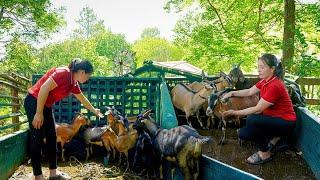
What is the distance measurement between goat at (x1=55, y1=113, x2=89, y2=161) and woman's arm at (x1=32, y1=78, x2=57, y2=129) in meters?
1.77

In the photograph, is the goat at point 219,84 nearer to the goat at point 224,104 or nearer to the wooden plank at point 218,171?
the goat at point 224,104

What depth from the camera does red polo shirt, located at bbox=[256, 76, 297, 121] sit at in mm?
5199

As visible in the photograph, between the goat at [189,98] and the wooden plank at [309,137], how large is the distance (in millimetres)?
1664

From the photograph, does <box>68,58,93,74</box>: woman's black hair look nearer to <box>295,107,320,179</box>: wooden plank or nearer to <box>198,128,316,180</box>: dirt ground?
<box>198,128,316,180</box>: dirt ground

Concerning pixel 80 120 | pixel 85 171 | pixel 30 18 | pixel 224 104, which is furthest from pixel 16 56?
pixel 224 104

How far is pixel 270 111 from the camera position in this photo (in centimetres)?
534

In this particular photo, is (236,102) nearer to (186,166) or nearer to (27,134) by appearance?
(186,166)

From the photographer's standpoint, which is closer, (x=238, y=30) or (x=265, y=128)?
(x=265, y=128)

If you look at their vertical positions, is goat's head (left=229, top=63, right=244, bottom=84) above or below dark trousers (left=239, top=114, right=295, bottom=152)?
above

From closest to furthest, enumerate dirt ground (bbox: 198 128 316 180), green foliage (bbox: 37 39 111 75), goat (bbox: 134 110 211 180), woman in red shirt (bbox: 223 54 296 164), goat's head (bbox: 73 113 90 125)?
1. goat (bbox: 134 110 211 180)
2. dirt ground (bbox: 198 128 316 180)
3. woman in red shirt (bbox: 223 54 296 164)
4. goat's head (bbox: 73 113 90 125)
5. green foliage (bbox: 37 39 111 75)

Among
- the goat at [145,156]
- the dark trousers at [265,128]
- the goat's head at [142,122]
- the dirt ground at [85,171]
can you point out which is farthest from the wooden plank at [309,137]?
the dirt ground at [85,171]

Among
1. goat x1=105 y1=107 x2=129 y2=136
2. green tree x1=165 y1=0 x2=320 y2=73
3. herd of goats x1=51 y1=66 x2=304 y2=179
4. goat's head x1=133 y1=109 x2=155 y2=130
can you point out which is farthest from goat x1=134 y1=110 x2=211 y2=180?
green tree x1=165 y1=0 x2=320 y2=73

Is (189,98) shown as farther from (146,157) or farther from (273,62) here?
(273,62)

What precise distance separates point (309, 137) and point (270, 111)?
582mm
